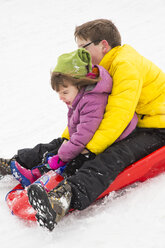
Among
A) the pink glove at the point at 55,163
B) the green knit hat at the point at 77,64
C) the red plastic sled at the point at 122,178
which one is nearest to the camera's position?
the red plastic sled at the point at 122,178

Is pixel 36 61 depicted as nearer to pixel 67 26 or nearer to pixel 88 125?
pixel 67 26

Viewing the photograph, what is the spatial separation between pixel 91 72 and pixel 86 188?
82 cm

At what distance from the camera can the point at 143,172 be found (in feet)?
6.66

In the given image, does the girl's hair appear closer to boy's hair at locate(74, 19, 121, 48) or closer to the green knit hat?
the green knit hat

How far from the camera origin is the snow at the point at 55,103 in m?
1.62

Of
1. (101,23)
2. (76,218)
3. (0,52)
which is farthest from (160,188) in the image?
(0,52)

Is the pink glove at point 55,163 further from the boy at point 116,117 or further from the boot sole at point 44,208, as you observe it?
A: the boot sole at point 44,208

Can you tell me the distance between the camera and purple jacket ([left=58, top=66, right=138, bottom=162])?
2.05m

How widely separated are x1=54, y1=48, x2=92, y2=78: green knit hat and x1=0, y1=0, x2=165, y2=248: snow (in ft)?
2.87

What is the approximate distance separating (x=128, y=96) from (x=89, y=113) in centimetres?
29

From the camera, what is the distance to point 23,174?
7.59ft

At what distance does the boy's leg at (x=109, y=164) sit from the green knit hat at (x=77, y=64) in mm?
563

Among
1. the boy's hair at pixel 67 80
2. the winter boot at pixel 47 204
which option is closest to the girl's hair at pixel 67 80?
the boy's hair at pixel 67 80

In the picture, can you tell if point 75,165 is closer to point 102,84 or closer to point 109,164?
point 109,164
